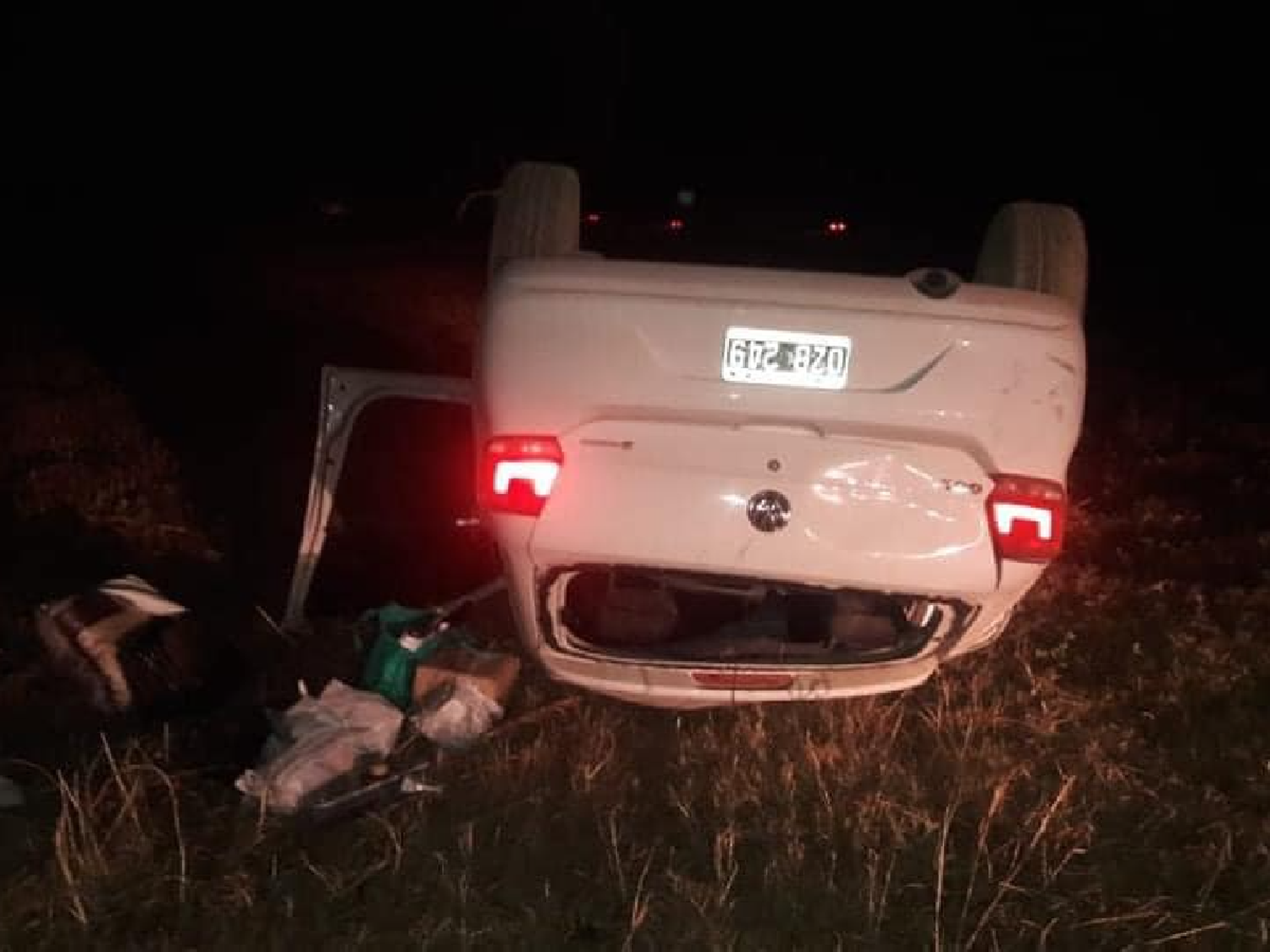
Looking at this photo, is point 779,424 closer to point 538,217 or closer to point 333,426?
point 538,217

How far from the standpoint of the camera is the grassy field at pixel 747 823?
12.4 feet

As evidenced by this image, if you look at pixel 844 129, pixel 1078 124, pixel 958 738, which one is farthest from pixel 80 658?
pixel 1078 124

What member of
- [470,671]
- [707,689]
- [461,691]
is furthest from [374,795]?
[707,689]

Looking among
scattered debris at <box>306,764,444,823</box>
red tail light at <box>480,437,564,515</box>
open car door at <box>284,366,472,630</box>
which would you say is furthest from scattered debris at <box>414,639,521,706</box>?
red tail light at <box>480,437,564,515</box>

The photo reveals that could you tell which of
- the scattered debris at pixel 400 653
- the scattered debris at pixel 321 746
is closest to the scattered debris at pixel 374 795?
the scattered debris at pixel 321 746

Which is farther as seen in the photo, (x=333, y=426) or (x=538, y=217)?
(x=333, y=426)

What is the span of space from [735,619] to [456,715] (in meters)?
1.05

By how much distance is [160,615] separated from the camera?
5328 mm

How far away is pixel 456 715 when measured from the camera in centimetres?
487

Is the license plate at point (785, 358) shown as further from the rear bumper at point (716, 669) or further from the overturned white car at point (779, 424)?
the rear bumper at point (716, 669)

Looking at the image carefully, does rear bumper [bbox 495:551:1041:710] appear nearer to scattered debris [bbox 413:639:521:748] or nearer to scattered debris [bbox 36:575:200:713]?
scattered debris [bbox 413:639:521:748]

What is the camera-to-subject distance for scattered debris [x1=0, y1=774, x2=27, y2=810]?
4309 mm

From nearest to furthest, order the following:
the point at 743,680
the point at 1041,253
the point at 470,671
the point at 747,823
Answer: the point at 747,823, the point at 743,680, the point at 1041,253, the point at 470,671

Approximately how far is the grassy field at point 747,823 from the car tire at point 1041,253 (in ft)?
4.69
